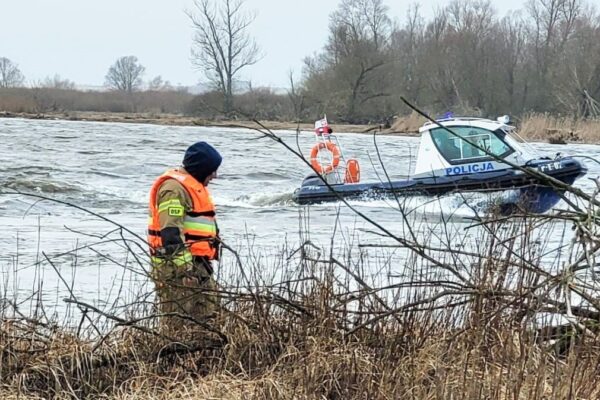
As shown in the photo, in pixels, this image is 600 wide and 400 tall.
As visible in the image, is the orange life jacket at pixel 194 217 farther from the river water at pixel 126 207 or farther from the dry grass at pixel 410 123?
the dry grass at pixel 410 123

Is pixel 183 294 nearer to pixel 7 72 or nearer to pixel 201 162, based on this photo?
pixel 201 162

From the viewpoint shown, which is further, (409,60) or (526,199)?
(409,60)

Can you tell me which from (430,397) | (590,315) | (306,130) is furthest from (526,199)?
(306,130)

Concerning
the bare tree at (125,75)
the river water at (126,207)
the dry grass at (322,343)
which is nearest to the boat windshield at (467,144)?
the river water at (126,207)

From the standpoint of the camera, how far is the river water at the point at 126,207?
26.0 ft

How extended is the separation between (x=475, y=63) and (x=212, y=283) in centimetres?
5418

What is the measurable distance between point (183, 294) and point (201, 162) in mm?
962

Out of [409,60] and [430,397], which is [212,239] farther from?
[409,60]

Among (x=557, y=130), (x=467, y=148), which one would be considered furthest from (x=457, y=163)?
(x=557, y=130)

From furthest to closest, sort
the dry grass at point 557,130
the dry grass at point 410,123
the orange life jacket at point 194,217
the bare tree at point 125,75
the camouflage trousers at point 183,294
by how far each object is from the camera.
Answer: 1. the bare tree at point 125,75
2. the dry grass at point 410,123
3. the dry grass at point 557,130
4. the orange life jacket at point 194,217
5. the camouflage trousers at point 183,294

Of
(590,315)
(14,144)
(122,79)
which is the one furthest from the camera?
(122,79)

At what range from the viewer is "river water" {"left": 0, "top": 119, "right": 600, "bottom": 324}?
7.92 m

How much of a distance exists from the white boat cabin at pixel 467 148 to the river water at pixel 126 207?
661 millimetres

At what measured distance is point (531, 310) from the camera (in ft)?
14.1
